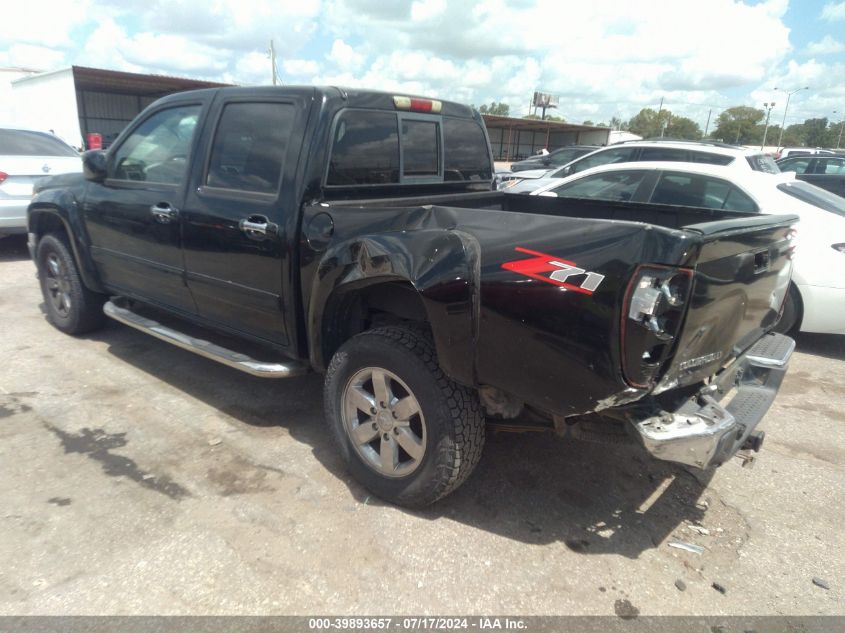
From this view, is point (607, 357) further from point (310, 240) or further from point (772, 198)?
point (772, 198)

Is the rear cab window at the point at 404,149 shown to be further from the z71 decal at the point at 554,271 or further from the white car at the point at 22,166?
the white car at the point at 22,166

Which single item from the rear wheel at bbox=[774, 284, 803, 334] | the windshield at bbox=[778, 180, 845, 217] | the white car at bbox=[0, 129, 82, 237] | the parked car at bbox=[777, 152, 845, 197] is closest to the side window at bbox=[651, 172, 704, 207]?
the windshield at bbox=[778, 180, 845, 217]

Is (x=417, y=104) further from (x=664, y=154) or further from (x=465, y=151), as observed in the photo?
(x=664, y=154)

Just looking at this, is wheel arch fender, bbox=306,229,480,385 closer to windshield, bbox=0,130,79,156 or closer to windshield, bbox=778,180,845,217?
windshield, bbox=778,180,845,217

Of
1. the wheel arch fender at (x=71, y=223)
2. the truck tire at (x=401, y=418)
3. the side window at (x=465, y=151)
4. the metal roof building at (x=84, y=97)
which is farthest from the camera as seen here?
the metal roof building at (x=84, y=97)

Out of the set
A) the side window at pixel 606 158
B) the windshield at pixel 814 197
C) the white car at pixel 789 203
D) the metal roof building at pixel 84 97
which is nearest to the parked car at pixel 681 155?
the side window at pixel 606 158

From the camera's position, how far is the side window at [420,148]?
3.75 meters

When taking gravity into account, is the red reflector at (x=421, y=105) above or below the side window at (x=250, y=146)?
above

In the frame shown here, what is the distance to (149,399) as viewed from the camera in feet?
13.5

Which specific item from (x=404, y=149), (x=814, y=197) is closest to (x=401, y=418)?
(x=404, y=149)

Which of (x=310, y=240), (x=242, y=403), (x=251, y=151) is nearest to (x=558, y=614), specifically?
(x=310, y=240)

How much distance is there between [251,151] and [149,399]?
6.09ft

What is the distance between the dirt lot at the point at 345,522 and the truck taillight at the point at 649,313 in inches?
40.8

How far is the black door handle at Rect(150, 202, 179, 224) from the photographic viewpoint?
378 centimetres
